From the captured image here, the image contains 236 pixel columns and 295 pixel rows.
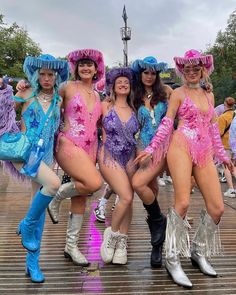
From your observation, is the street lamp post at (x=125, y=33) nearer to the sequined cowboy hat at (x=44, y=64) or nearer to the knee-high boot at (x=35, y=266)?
the sequined cowboy hat at (x=44, y=64)

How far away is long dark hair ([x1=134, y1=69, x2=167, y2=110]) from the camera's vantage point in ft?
12.6

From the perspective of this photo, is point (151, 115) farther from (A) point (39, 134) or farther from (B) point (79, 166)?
(A) point (39, 134)

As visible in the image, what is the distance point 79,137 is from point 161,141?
730 mm

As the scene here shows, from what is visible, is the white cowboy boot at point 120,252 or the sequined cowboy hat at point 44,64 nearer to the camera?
the sequined cowboy hat at point 44,64

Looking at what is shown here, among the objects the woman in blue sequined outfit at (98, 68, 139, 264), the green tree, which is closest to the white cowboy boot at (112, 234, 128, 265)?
the woman in blue sequined outfit at (98, 68, 139, 264)

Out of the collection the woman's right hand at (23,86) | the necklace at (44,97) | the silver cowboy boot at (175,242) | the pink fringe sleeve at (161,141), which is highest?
the woman's right hand at (23,86)

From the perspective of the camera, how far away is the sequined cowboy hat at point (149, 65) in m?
3.79

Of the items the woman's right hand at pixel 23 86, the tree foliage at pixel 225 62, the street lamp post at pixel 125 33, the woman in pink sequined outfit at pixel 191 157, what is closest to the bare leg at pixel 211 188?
the woman in pink sequined outfit at pixel 191 157

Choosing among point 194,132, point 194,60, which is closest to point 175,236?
point 194,132

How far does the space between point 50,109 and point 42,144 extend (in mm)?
319

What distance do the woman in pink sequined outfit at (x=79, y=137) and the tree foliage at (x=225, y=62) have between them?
26.9 m

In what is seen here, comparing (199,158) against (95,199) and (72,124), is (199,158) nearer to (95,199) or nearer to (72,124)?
(72,124)

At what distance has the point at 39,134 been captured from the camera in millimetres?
3420

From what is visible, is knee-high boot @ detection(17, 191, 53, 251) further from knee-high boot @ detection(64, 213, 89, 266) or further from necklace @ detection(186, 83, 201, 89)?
necklace @ detection(186, 83, 201, 89)
